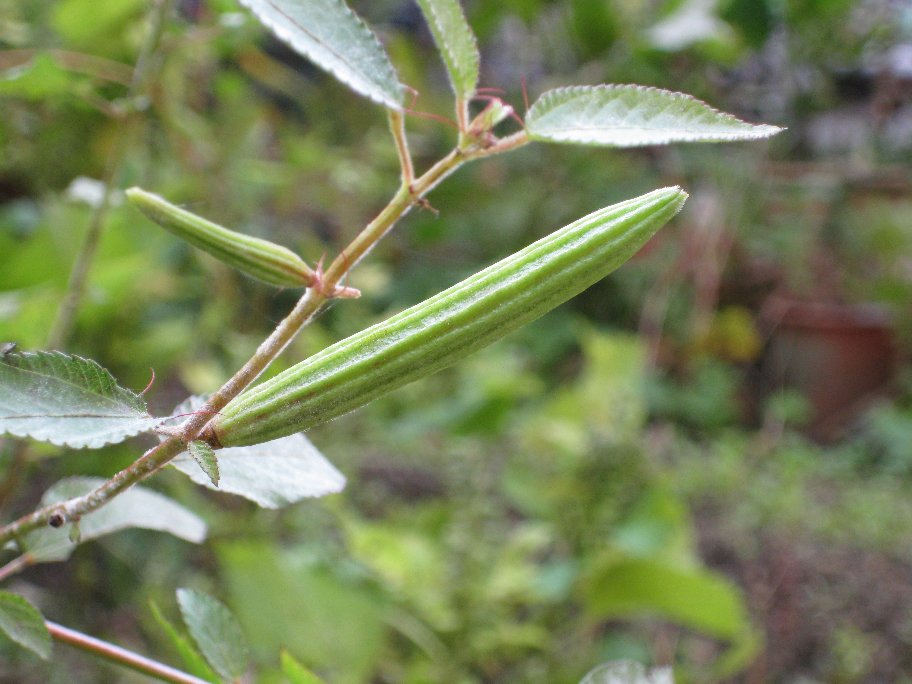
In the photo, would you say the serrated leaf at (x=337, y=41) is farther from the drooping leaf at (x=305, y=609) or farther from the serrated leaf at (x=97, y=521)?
the drooping leaf at (x=305, y=609)

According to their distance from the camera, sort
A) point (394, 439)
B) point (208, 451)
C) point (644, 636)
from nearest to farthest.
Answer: point (208, 451), point (644, 636), point (394, 439)

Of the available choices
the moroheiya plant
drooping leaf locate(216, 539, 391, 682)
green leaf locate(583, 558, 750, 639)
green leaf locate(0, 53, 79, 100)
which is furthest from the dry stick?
green leaf locate(583, 558, 750, 639)

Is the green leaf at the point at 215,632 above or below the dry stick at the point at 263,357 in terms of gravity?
below

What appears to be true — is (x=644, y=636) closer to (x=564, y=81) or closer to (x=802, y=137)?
(x=564, y=81)

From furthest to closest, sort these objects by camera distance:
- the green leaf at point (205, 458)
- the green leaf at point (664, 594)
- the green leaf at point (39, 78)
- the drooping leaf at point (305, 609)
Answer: the green leaf at point (664, 594), the drooping leaf at point (305, 609), the green leaf at point (39, 78), the green leaf at point (205, 458)

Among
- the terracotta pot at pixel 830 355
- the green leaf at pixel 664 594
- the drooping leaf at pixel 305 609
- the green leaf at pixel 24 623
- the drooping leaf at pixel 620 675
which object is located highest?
the terracotta pot at pixel 830 355

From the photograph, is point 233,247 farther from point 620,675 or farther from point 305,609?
point 305,609

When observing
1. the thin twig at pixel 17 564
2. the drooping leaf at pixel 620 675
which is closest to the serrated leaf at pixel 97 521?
the thin twig at pixel 17 564

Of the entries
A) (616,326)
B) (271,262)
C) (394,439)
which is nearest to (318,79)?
(616,326)
